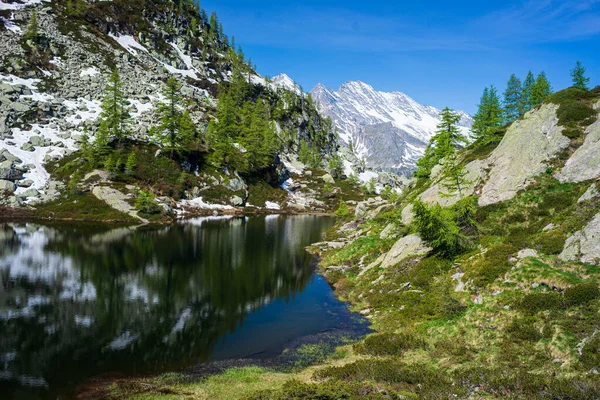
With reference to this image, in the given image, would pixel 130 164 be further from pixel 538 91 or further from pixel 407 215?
pixel 538 91

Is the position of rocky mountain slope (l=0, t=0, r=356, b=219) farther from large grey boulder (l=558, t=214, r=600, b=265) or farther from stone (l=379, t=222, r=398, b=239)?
large grey boulder (l=558, t=214, r=600, b=265)

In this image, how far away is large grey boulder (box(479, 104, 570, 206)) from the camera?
3384cm

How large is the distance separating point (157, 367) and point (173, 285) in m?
14.6

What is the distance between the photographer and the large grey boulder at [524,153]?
3384 centimetres

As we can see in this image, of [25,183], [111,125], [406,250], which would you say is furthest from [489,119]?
[25,183]

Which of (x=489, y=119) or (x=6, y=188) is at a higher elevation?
(x=489, y=119)

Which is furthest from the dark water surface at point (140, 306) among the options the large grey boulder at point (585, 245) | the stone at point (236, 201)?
the stone at point (236, 201)

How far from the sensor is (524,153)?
36.1 m

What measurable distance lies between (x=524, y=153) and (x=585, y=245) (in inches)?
771

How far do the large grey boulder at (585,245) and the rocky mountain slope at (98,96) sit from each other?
75740 mm

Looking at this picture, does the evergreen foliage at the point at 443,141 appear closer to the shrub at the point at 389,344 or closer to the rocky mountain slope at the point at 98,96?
the shrub at the point at 389,344

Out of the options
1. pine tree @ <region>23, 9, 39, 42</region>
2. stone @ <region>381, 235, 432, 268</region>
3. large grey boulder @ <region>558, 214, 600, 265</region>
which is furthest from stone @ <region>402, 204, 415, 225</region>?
pine tree @ <region>23, 9, 39, 42</region>

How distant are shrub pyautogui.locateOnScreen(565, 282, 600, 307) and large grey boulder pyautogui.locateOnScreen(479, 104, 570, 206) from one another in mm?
17629

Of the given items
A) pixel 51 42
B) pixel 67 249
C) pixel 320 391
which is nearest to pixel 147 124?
pixel 51 42
